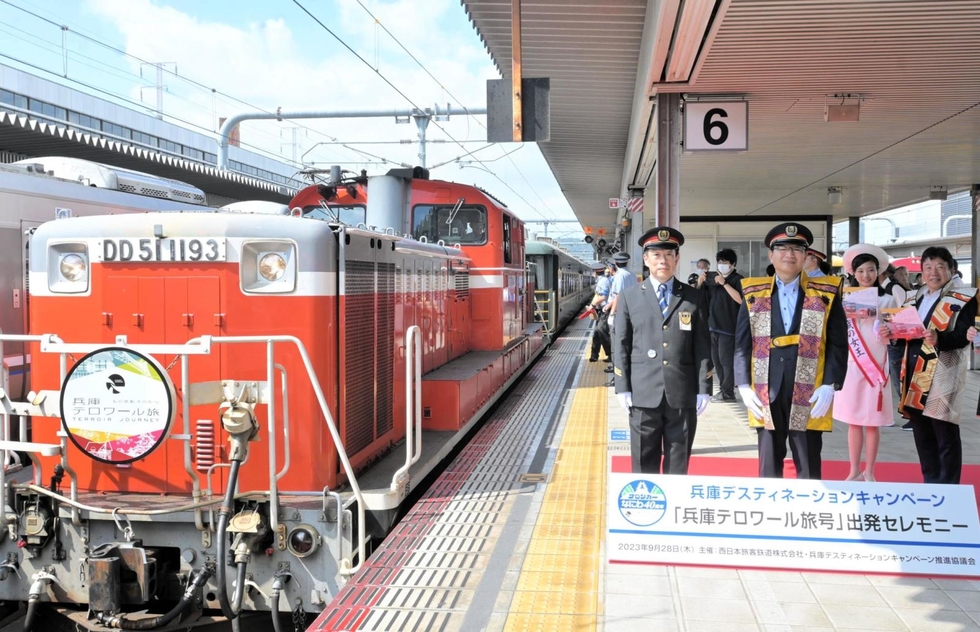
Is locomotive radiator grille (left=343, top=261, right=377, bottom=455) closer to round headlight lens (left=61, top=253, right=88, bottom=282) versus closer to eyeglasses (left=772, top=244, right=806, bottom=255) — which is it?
round headlight lens (left=61, top=253, right=88, bottom=282)

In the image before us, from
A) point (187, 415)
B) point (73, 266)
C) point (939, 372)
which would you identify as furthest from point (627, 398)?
point (73, 266)

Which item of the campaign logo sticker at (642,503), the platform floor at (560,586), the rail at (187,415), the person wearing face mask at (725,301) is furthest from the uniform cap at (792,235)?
the rail at (187,415)

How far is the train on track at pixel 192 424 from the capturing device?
147 inches

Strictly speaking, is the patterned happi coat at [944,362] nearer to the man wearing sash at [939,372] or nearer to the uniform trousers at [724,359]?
the man wearing sash at [939,372]

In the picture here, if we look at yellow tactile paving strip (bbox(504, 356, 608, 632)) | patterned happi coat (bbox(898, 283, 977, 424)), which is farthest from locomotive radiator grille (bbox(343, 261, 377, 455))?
patterned happi coat (bbox(898, 283, 977, 424))

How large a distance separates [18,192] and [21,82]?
922 inches

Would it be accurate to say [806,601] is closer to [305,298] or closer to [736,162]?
[305,298]

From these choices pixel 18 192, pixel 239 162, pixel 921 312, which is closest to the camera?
pixel 921 312

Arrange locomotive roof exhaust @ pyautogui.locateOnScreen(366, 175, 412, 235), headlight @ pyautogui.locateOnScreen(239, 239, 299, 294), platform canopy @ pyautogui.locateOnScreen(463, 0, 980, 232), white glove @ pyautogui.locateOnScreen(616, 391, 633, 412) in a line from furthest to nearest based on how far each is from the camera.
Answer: locomotive roof exhaust @ pyautogui.locateOnScreen(366, 175, 412, 235) < platform canopy @ pyautogui.locateOnScreen(463, 0, 980, 232) < white glove @ pyautogui.locateOnScreen(616, 391, 633, 412) < headlight @ pyautogui.locateOnScreen(239, 239, 299, 294)

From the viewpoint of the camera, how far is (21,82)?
85.5 feet

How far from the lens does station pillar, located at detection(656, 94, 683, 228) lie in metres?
7.38

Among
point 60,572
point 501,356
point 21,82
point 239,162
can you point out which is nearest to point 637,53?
point 501,356

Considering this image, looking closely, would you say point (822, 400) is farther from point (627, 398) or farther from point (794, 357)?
point (627, 398)

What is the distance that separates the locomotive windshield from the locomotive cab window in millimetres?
782
